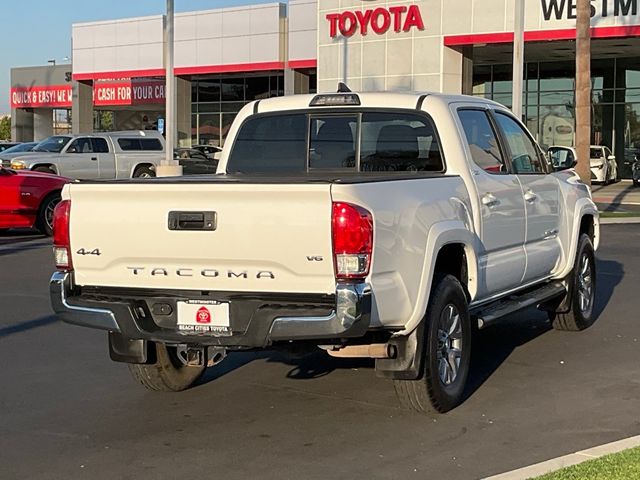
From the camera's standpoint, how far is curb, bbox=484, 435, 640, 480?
472cm

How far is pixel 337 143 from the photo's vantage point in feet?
23.2

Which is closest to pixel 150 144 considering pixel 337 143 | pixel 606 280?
pixel 606 280

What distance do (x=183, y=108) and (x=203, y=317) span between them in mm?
41749

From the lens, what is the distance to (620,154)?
1567 inches

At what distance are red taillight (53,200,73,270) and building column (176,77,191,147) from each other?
40686 mm

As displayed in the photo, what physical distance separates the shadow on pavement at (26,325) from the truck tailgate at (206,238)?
3.43m

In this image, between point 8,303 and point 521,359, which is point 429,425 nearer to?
point 521,359

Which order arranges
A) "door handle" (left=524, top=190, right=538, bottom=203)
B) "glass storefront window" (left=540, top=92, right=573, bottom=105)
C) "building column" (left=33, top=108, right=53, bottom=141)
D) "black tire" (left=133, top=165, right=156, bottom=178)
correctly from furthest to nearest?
"building column" (left=33, top=108, right=53, bottom=141), "glass storefront window" (left=540, top=92, right=573, bottom=105), "black tire" (left=133, top=165, right=156, bottom=178), "door handle" (left=524, top=190, right=538, bottom=203)

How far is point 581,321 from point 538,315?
948 millimetres

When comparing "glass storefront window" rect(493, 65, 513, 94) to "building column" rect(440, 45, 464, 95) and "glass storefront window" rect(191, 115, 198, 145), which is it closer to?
"building column" rect(440, 45, 464, 95)

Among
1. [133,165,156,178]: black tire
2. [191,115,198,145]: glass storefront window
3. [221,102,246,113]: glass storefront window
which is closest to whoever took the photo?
[133,165,156,178]: black tire

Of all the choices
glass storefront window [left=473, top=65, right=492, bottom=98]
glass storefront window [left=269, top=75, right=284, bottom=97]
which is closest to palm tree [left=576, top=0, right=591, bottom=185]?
glass storefront window [left=473, top=65, right=492, bottom=98]

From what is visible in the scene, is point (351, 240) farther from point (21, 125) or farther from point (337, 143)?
point (21, 125)

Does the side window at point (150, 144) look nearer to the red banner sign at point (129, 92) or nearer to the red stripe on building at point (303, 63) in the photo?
the red stripe on building at point (303, 63)
